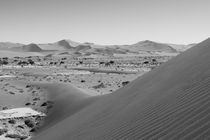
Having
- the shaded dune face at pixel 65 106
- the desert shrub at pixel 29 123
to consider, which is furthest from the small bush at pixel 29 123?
the shaded dune face at pixel 65 106

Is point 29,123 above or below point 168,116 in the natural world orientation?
below

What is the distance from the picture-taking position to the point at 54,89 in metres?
20.9

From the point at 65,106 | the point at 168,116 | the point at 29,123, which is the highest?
the point at 168,116

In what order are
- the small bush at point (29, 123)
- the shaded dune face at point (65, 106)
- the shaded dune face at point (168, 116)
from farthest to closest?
the shaded dune face at point (65, 106), the small bush at point (29, 123), the shaded dune face at point (168, 116)

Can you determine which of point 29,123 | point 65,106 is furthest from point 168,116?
point 65,106

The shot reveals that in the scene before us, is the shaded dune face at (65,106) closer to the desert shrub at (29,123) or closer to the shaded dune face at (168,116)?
the desert shrub at (29,123)

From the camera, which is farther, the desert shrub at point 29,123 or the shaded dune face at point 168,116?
the desert shrub at point 29,123

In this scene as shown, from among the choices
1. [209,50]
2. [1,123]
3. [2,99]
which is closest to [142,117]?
[209,50]

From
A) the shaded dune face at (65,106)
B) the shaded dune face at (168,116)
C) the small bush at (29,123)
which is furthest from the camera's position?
the shaded dune face at (65,106)

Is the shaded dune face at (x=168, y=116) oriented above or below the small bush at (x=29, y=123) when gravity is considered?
above

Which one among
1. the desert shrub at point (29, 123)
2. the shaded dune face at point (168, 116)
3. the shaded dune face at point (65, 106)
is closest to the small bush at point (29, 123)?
the desert shrub at point (29, 123)

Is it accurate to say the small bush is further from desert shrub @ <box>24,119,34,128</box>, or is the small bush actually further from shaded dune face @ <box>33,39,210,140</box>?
shaded dune face @ <box>33,39,210,140</box>

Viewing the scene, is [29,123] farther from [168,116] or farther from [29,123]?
[168,116]

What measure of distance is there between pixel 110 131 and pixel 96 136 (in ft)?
1.17
